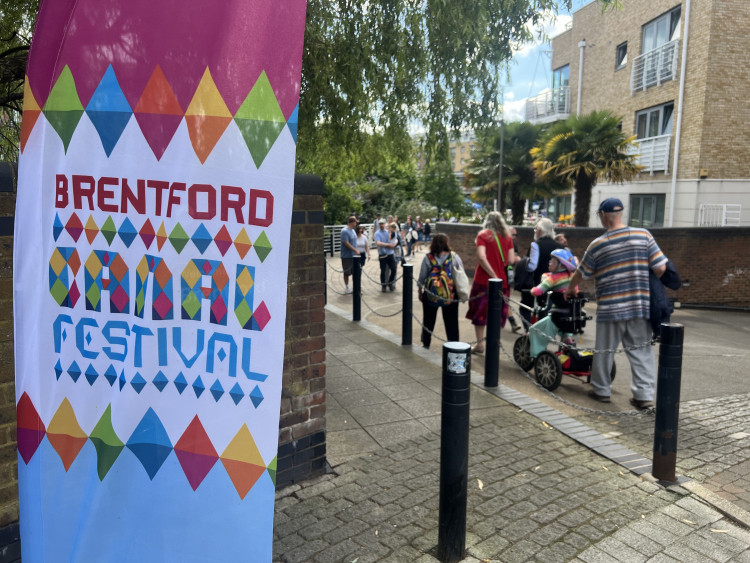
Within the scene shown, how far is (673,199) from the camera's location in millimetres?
18281

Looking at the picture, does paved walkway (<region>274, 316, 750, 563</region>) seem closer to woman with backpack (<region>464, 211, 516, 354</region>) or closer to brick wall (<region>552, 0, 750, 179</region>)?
woman with backpack (<region>464, 211, 516, 354</region>)

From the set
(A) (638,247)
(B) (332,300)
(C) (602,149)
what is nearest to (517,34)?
(A) (638,247)

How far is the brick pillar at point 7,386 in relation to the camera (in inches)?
110

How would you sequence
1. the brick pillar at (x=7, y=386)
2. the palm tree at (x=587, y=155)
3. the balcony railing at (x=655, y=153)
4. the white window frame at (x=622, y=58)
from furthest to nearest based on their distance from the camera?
1. the white window frame at (x=622, y=58)
2. the balcony railing at (x=655, y=153)
3. the palm tree at (x=587, y=155)
4. the brick pillar at (x=7, y=386)

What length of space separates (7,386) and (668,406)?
12.9ft

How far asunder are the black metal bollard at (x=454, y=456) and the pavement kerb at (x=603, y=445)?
170 centimetres

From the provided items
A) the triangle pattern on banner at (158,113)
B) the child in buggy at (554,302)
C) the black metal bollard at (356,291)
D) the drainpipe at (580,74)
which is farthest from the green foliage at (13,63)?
the drainpipe at (580,74)

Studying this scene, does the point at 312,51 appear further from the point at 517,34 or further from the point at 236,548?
the point at 236,548

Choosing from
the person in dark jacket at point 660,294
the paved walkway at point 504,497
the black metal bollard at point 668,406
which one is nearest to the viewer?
the paved walkway at point 504,497

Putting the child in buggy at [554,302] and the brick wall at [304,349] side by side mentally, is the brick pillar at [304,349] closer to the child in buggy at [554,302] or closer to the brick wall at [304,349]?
the brick wall at [304,349]

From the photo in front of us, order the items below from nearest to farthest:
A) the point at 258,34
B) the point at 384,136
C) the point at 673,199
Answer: the point at 258,34 → the point at 384,136 → the point at 673,199

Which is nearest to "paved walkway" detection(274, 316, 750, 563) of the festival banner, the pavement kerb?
the pavement kerb

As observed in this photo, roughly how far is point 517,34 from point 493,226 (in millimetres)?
2418

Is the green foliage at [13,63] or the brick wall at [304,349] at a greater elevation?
the green foliage at [13,63]
